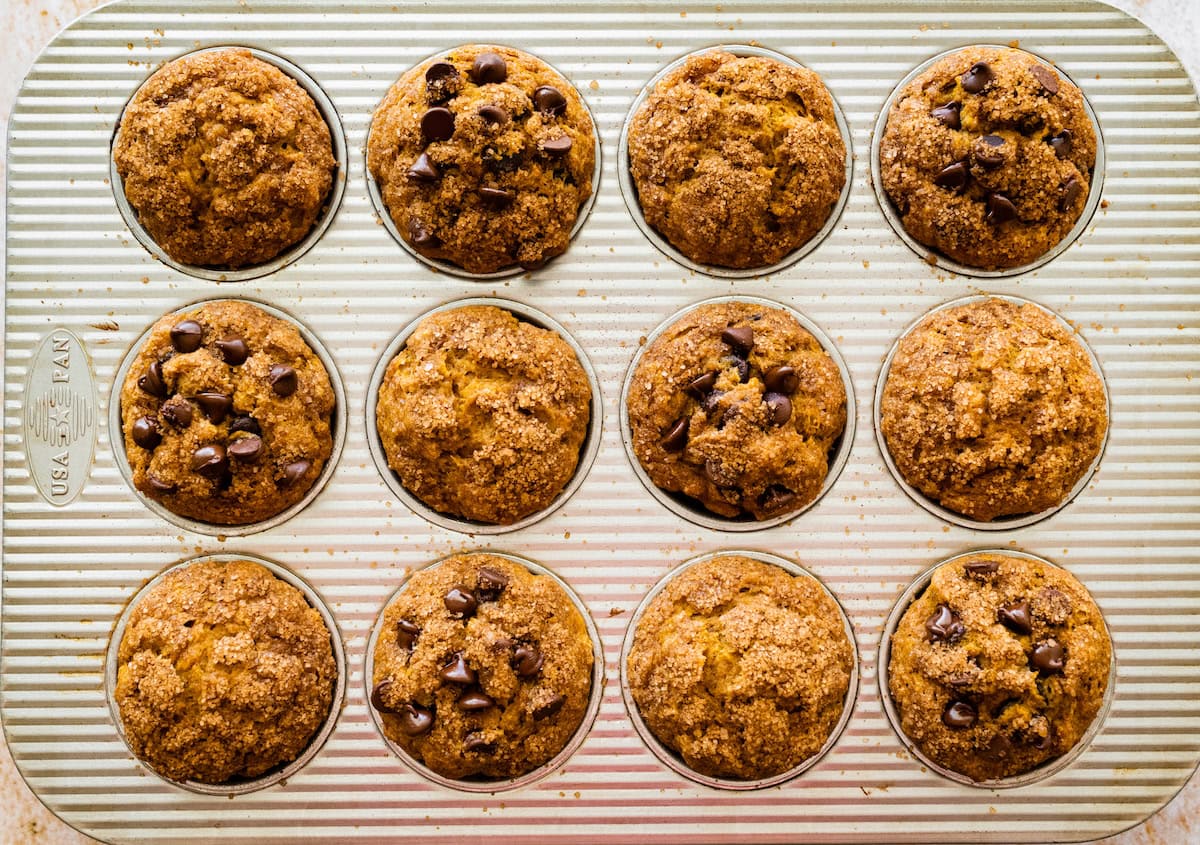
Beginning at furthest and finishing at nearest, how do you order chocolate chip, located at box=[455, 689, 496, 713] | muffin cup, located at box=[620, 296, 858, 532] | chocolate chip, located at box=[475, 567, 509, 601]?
muffin cup, located at box=[620, 296, 858, 532], chocolate chip, located at box=[475, 567, 509, 601], chocolate chip, located at box=[455, 689, 496, 713]

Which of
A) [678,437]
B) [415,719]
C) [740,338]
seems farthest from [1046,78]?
[415,719]

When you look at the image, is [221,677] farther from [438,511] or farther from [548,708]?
[548,708]

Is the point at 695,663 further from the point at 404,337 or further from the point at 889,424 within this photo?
the point at 404,337

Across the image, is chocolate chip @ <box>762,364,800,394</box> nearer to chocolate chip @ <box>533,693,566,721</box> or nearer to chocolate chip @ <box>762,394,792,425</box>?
chocolate chip @ <box>762,394,792,425</box>

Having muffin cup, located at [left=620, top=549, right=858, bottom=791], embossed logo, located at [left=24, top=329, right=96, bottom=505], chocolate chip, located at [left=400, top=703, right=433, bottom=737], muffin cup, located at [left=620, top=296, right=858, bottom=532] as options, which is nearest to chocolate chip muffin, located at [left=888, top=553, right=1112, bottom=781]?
muffin cup, located at [left=620, top=549, right=858, bottom=791]

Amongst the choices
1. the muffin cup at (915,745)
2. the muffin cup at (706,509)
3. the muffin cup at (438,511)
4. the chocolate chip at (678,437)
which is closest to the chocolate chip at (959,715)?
the muffin cup at (915,745)

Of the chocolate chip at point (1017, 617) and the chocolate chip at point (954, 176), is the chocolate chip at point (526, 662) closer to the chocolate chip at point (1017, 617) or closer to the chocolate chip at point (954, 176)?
the chocolate chip at point (1017, 617)
